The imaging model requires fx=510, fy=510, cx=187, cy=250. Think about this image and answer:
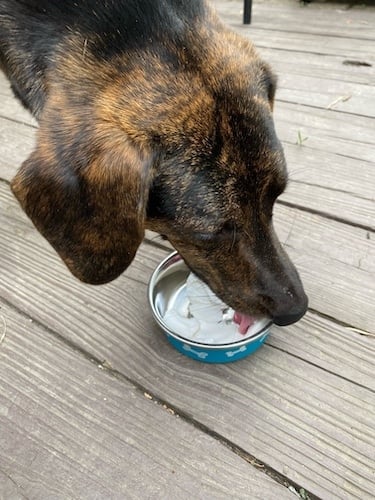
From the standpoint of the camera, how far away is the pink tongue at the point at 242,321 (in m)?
1.73

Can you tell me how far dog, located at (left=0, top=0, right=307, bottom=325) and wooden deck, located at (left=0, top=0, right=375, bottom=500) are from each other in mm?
451

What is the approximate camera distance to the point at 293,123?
2848 mm

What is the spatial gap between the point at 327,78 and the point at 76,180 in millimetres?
2361

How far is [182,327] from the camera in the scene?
1949mm

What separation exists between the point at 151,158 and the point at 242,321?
2.38ft

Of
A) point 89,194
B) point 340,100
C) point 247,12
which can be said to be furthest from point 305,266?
point 247,12

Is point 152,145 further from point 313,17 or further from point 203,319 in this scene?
point 313,17

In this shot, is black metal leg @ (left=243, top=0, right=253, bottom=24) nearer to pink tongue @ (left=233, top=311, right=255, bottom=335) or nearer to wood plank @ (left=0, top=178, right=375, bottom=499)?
wood plank @ (left=0, top=178, right=375, bottom=499)

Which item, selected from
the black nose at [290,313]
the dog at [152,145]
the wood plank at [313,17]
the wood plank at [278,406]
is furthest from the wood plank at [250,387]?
the wood plank at [313,17]

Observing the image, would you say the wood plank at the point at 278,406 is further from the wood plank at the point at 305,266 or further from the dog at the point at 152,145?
the dog at the point at 152,145

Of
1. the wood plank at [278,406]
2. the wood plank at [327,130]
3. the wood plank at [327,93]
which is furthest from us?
the wood plank at [327,93]

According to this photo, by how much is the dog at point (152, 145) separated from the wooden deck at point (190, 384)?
0.45 metres

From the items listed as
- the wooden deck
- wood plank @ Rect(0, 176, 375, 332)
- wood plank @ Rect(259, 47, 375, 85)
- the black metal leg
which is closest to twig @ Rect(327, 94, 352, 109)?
wood plank @ Rect(259, 47, 375, 85)

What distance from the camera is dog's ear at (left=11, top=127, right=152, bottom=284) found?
1299 mm
